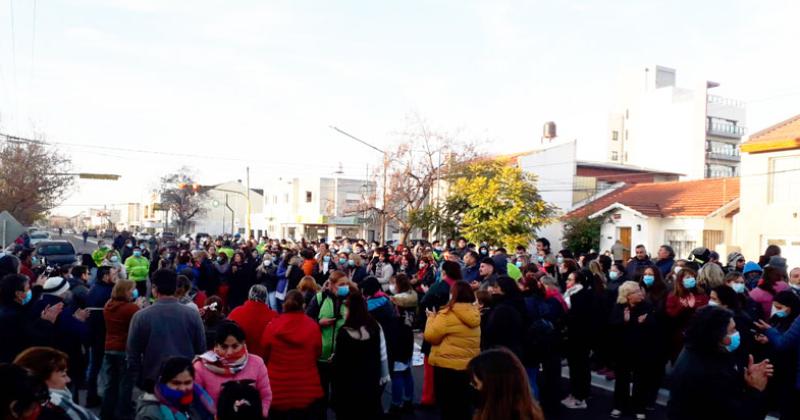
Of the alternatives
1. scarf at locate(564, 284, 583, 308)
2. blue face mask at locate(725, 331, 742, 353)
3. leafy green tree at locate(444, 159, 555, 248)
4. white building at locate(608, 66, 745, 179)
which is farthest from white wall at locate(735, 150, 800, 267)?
white building at locate(608, 66, 745, 179)

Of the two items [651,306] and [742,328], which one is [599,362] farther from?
[742,328]

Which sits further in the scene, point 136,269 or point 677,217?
point 677,217

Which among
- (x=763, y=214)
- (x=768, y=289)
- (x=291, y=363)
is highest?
(x=763, y=214)

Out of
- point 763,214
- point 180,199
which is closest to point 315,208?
point 180,199

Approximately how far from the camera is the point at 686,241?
30531 millimetres

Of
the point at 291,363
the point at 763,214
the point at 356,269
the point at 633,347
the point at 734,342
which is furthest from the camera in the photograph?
the point at 763,214

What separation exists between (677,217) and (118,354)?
2895 cm

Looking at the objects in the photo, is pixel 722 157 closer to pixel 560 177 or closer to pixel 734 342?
pixel 560 177

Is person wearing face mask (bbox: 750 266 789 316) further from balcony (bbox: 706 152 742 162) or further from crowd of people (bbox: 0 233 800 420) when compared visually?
balcony (bbox: 706 152 742 162)

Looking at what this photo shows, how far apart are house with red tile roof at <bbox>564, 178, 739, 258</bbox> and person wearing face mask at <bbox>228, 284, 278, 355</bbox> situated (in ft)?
86.8

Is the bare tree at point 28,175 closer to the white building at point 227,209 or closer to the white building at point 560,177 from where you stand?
the white building at point 560,177

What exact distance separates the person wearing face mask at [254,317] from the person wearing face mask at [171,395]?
8.59 ft

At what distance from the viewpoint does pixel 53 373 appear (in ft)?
12.5

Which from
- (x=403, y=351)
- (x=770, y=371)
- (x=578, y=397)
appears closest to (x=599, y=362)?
(x=578, y=397)
